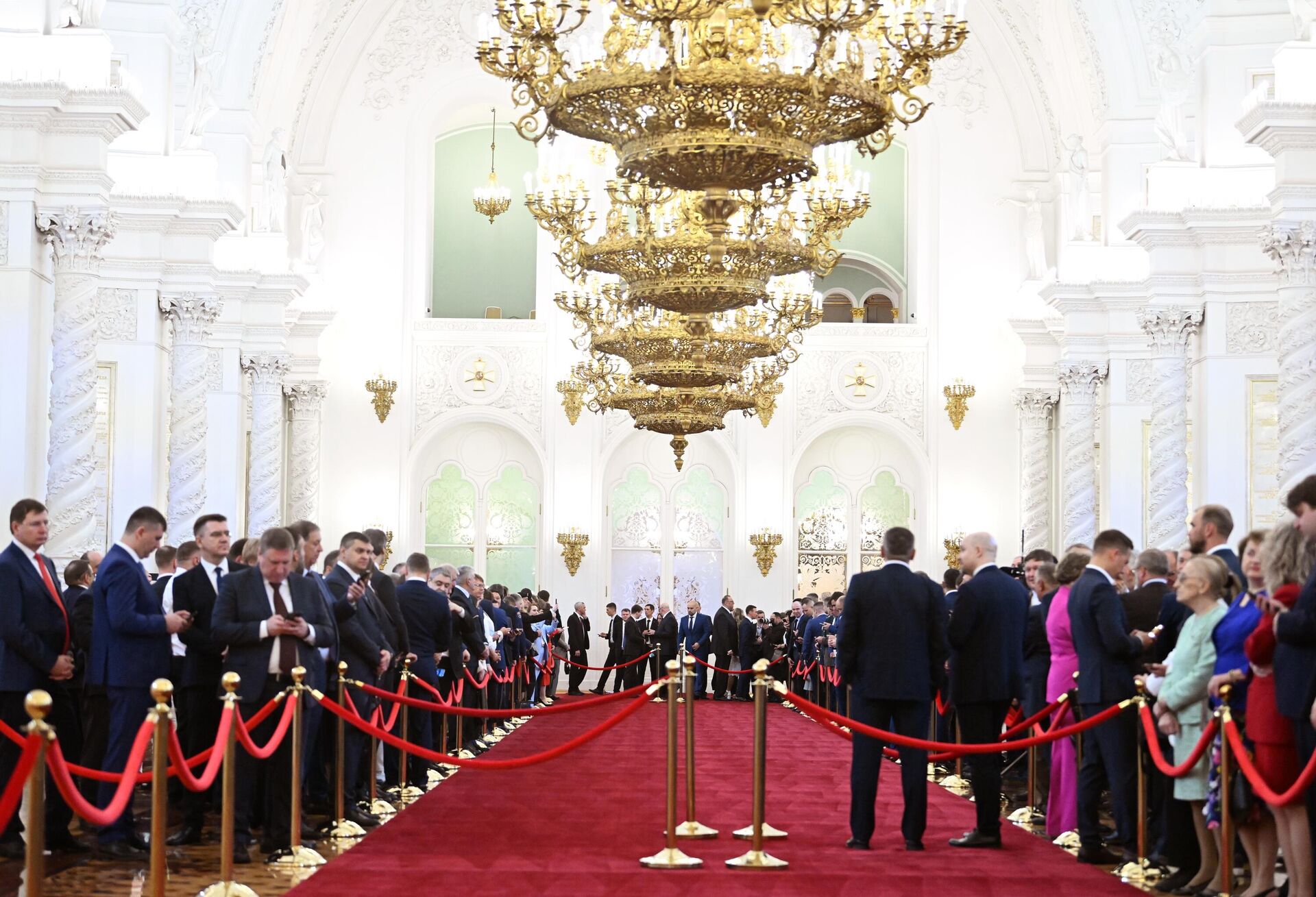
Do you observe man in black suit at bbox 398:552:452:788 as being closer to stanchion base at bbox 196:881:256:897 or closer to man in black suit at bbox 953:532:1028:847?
man in black suit at bbox 953:532:1028:847

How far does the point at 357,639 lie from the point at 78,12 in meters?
6.87

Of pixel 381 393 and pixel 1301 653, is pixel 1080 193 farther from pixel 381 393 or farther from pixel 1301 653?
pixel 1301 653

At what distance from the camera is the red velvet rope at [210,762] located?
707 centimetres

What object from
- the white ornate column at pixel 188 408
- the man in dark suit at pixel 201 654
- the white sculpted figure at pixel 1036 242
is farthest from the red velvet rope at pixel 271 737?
the white sculpted figure at pixel 1036 242

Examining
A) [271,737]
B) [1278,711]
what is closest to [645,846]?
[271,737]

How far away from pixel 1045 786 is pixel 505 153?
21.4 metres

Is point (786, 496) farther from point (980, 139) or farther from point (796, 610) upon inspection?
point (980, 139)

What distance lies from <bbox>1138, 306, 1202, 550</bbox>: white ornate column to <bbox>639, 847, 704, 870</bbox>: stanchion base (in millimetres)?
12113

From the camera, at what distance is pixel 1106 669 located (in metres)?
9.23

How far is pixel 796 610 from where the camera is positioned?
2561 centimetres

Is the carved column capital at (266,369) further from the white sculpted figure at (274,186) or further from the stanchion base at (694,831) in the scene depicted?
the stanchion base at (694,831)

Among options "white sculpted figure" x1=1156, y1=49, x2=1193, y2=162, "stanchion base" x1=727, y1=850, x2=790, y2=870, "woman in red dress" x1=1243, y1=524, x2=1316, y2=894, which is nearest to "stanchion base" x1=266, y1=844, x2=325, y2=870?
"stanchion base" x1=727, y1=850, x2=790, y2=870

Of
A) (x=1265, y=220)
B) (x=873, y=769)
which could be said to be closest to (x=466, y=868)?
(x=873, y=769)

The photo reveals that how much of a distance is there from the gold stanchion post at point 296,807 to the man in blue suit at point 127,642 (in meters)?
0.65
